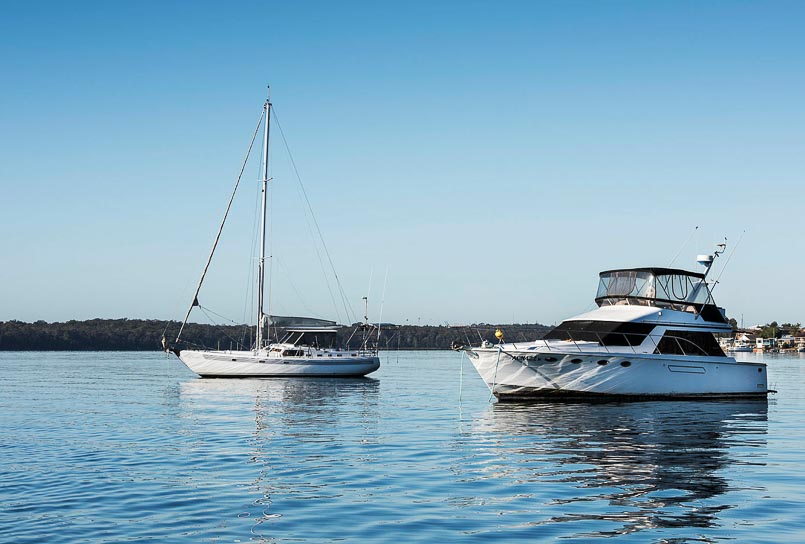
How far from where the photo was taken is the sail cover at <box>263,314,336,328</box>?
6488 centimetres

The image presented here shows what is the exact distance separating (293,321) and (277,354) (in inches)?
162

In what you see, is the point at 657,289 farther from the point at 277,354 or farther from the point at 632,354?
the point at 277,354

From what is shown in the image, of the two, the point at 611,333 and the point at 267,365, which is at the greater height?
the point at 611,333

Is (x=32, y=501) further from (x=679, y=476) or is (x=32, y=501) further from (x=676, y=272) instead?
(x=676, y=272)

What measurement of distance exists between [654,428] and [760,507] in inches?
510

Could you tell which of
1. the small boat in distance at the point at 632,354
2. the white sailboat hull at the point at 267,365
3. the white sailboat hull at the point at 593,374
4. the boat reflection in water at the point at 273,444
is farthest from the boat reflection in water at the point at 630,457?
the white sailboat hull at the point at 267,365

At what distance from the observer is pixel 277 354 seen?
62562 mm

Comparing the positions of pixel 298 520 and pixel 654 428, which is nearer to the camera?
pixel 298 520

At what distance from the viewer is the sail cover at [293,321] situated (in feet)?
213

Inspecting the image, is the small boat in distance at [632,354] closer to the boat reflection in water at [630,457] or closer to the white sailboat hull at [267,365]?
the boat reflection in water at [630,457]

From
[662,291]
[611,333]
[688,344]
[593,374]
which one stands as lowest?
[593,374]

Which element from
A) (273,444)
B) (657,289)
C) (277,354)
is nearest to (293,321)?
(277,354)

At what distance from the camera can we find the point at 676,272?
134 ft

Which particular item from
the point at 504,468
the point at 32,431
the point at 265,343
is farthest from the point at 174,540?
the point at 265,343
